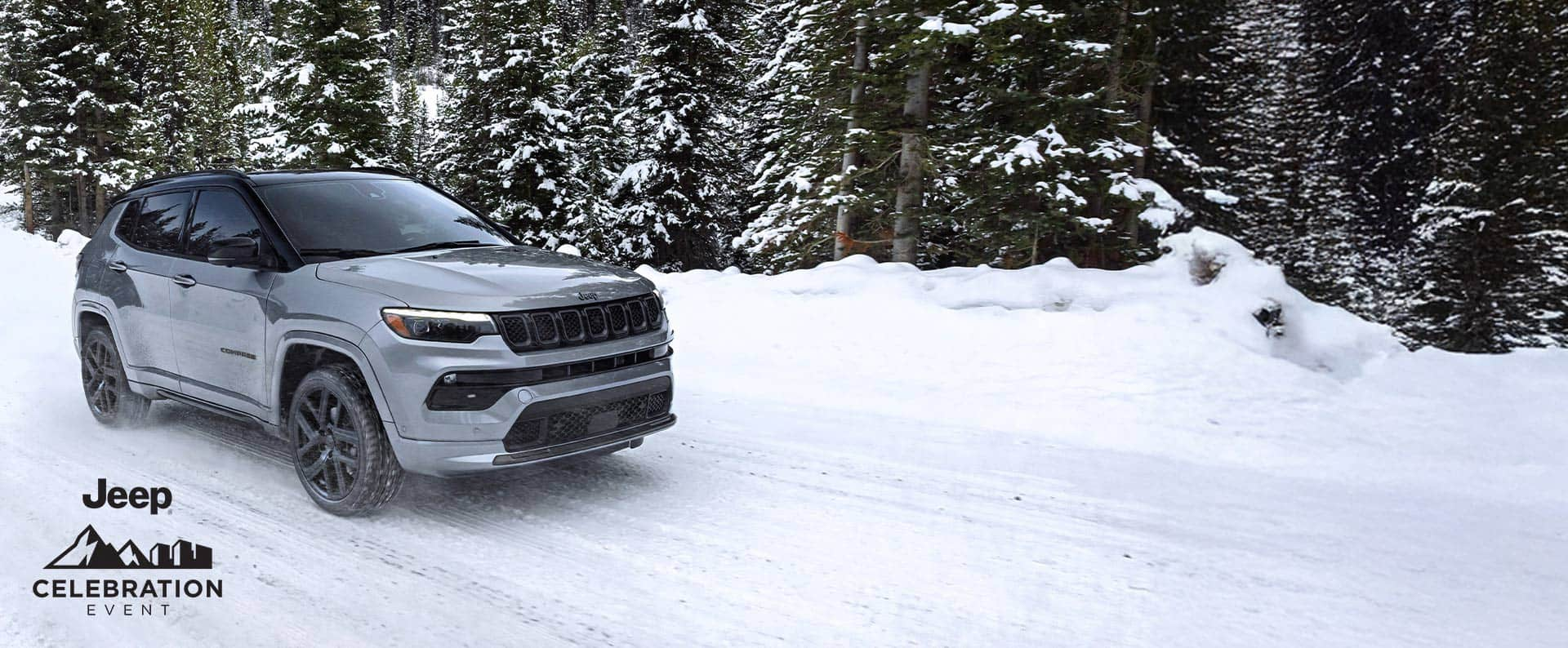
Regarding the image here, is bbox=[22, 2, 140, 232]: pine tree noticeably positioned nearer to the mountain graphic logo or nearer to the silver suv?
the silver suv

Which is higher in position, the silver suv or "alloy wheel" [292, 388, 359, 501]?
the silver suv

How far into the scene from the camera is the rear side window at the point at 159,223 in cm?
584

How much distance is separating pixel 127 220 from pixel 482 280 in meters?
3.68

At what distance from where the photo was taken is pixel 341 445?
4.63 meters

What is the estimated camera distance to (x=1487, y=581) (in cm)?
420

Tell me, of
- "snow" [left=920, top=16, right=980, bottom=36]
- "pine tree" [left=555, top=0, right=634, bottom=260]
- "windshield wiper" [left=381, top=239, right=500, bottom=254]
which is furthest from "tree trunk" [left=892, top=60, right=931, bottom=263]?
"pine tree" [left=555, top=0, right=634, bottom=260]

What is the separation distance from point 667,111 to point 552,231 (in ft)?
16.9

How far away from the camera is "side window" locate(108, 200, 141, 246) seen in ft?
20.6

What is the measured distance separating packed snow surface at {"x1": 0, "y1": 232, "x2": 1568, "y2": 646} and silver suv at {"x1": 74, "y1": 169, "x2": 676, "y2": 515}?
430 millimetres

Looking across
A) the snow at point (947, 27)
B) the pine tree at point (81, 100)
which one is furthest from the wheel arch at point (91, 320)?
the pine tree at point (81, 100)

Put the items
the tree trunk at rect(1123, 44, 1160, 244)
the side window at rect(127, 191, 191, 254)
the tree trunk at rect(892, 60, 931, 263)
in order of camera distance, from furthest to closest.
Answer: the tree trunk at rect(892, 60, 931, 263) < the tree trunk at rect(1123, 44, 1160, 244) < the side window at rect(127, 191, 191, 254)

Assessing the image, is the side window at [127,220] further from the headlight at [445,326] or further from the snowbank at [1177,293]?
the snowbank at [1177,293]

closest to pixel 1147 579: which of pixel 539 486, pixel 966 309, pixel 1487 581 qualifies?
pixel 1487 581

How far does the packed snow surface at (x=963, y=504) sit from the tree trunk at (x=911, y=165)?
625cm
